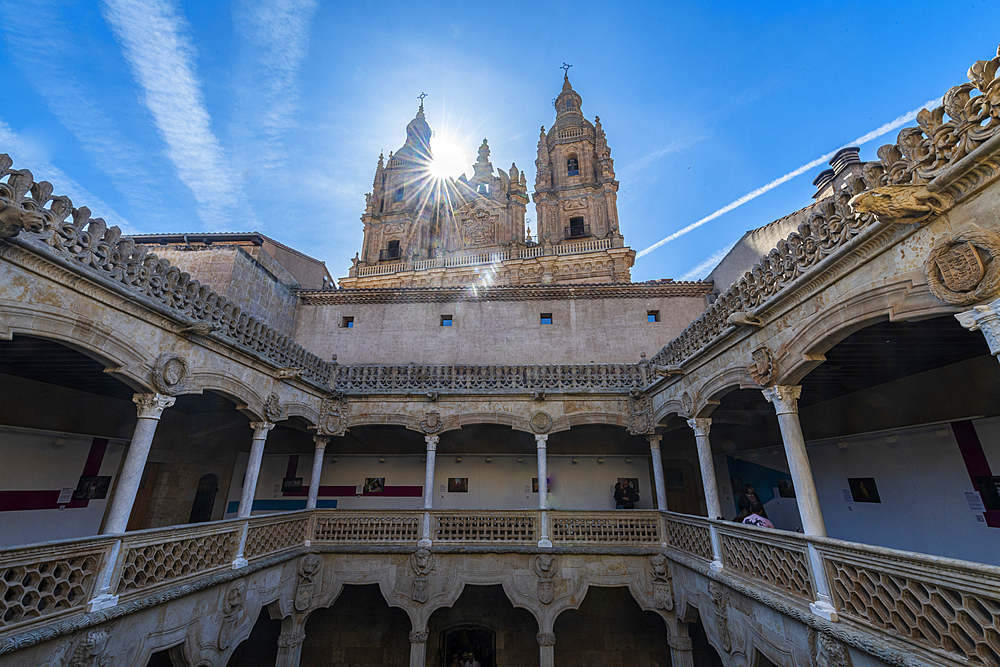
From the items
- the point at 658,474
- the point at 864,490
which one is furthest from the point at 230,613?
the point at 864,490

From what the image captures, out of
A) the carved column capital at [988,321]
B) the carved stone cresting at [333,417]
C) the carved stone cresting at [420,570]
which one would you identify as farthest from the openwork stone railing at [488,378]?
the carved column capital at [988,321]

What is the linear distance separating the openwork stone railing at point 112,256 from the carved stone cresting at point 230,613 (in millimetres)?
4418

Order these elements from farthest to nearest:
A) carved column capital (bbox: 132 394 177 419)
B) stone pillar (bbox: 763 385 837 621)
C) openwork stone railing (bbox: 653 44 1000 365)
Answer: carved column capital (bbox: 132 394 177 419) → stone pillar (bbox: 763 385 837 621) → openwork stone railing (bbox: 653 44 1000 365)

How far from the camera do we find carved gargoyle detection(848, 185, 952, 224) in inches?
142

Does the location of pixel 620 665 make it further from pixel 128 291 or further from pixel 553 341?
pixel 128 291

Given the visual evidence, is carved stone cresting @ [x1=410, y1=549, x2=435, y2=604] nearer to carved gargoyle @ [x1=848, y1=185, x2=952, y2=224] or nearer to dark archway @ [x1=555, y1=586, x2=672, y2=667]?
dark archway @ [x1=555, y1=586, x2=672, y2=667]

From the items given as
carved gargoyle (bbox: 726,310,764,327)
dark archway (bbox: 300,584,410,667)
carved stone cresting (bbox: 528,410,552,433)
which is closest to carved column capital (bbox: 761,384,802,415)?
carved gargoyle (bbox: 726,310,764,327)

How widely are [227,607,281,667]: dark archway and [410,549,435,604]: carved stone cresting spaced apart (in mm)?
5168

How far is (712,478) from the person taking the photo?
27.2 ft

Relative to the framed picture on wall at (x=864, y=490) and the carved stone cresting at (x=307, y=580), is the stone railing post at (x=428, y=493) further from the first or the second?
the framed picture on wall at (x=864, y=490)

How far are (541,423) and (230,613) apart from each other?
25.0ft

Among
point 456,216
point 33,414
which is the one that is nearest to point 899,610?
point 33,414

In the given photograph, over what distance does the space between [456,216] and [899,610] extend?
34.4m

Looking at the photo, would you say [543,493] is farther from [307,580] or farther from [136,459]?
[136,459]
